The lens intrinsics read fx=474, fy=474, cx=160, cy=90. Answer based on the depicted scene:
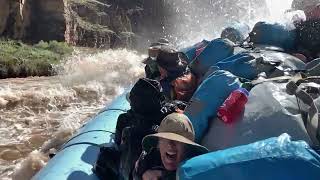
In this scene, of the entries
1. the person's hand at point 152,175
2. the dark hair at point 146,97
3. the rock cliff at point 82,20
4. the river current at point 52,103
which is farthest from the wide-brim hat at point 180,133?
the rock cliff at point 82,20

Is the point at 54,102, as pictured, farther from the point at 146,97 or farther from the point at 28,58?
the point at 146,97

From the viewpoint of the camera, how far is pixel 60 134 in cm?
608

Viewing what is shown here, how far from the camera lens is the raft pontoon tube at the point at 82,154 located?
285 cm

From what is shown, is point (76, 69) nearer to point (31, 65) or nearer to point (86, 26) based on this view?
point (31, 65)

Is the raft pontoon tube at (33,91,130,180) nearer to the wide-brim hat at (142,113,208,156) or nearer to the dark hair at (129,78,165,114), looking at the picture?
the dark hair at (129,78,165,114)

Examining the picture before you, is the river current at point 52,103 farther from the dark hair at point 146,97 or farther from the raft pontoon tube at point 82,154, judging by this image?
the dark hair at point 146,97

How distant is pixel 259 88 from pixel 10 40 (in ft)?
42.8

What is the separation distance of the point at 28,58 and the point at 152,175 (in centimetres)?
1174

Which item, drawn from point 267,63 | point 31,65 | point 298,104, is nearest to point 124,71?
point 31,65

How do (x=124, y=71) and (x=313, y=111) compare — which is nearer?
(x=313, y=111)

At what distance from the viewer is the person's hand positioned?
206cm

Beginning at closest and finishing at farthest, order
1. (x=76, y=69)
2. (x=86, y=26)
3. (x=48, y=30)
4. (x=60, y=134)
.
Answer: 1. (x=60, y=134)
2. (x=76, y=69)
3. (x=48, y=30)
4. (x=86, y=26)

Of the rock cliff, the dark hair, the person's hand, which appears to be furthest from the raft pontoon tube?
the rock cliff

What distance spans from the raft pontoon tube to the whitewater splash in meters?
1.30
